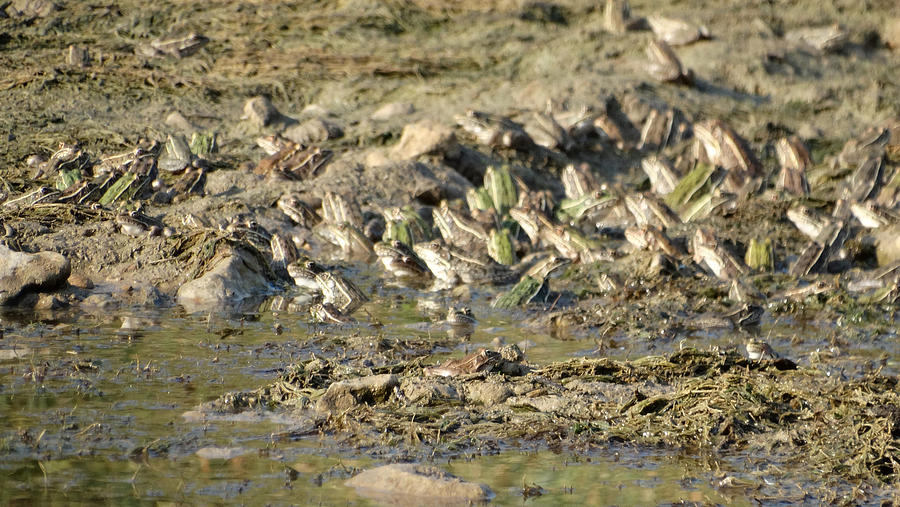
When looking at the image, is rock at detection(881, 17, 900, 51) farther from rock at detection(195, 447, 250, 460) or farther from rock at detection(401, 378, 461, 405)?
rock at detection(195, 447, 250, 460)

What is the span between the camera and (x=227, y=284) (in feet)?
33.7

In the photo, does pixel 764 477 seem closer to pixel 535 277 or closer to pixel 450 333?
pixel 450 333

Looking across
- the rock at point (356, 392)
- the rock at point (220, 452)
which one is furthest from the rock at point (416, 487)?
the rock at point (356, 392)

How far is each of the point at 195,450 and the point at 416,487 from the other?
134 cm

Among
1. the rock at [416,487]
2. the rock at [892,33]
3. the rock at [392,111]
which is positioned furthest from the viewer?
the rock at [892,33]

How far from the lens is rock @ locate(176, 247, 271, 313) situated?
10.1m

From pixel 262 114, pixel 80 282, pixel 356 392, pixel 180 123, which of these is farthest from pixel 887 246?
pixel 180 123

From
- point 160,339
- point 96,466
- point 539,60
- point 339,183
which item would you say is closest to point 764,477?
point 96,466

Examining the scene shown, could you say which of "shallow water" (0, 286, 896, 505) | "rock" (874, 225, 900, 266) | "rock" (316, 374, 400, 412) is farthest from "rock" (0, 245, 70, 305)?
"rock" (874, 225, 900, 266)

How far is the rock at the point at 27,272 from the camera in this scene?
9406mm

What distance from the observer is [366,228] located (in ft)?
42.7

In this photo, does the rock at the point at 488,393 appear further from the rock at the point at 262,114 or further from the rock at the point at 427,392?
the rock at the point at 262,114

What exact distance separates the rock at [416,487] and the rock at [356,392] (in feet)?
3.87

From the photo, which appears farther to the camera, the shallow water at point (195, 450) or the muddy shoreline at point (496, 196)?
the muddy shoreline at point (496, 196)
